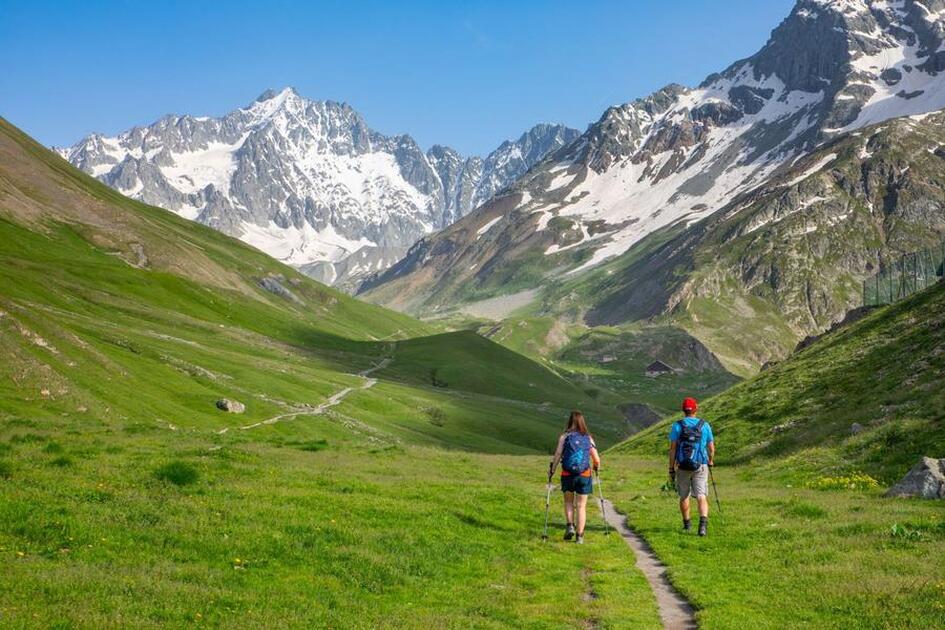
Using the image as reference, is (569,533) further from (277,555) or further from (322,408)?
(322,408)

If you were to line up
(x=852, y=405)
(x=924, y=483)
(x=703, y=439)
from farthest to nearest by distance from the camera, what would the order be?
(x=852, y=405) < (x=924, y=483) < (x=703, y=439)

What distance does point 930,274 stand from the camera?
179000mm

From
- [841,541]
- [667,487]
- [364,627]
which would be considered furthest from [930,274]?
[364,627]

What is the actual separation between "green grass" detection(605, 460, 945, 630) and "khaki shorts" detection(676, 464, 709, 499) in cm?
138

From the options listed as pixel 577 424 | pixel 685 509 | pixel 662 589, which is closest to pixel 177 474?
pixel 577 424

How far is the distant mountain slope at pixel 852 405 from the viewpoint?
38469mm

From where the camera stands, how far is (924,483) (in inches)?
1113

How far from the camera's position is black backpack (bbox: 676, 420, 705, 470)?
84.5 feet

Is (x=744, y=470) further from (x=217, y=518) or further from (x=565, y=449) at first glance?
(x=217, y=518)

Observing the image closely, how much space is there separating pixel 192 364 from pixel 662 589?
88441mm

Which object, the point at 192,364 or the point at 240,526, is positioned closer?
the point at 240,526

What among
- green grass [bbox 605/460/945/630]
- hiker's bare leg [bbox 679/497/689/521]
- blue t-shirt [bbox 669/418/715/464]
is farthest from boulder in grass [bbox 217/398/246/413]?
blue t-shirt [bbox 669/418/715/464]

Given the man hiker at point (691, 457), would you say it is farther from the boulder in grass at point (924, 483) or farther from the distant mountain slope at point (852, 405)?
the distant mountain slope at point (852, 405)

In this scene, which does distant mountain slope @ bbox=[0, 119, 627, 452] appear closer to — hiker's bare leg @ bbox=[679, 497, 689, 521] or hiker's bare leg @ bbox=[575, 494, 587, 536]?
hiker's bare leg @ bbox=[575, 494, 587, 536]
